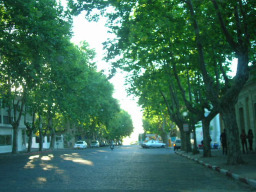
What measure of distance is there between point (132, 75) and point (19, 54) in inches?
550

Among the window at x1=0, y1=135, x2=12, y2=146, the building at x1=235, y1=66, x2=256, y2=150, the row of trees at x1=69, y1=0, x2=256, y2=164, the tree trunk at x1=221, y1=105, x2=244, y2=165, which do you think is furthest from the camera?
the window at x1=0, y1=135, x2=12, y2=146

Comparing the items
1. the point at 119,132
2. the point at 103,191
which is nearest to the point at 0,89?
the point at 103,191

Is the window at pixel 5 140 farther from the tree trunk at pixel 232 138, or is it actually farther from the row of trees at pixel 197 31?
the tree trunk at pixel 232 138

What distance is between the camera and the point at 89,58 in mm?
60250

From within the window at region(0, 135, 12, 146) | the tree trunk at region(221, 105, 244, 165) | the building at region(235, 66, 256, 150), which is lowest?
the tree trunk at region(221, 105, 244, 165)

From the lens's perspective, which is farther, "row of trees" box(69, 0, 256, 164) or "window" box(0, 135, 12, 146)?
"window" box(0, 135, 12, 146)

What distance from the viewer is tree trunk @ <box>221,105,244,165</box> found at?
16188mm

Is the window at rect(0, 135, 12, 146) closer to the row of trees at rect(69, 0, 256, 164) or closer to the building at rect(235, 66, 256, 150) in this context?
the building at rect(235, 66, 256, 150)

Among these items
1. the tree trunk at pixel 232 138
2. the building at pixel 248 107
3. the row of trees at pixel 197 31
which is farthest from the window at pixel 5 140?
the tree trunk at pixel 232 138

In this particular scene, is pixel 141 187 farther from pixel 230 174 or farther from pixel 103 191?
pixel 230 174

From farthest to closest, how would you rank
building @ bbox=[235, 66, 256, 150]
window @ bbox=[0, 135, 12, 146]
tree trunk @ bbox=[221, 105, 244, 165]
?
window @ bbox=[0, 135, 12, 146]
building @ bbox=[235, 66, 256, 150]
tree trunk @ bbox=[221, 105, 244, 165]

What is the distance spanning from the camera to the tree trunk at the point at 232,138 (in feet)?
53.1

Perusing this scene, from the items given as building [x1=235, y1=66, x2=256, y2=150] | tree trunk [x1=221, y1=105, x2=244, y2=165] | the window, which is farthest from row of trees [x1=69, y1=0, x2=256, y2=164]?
the window

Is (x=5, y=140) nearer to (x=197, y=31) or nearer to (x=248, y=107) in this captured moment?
(x=248, y=107)
